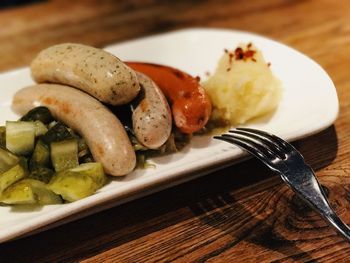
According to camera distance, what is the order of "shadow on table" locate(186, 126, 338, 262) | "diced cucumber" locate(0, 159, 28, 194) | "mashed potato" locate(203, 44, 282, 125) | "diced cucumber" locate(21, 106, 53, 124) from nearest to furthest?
"shadow on table" locate(186, 126, 338, 262)
"diced cucumber" locate(0, 159, 28, 194)
"diced cucumber" locate(21, 106, 53, 124)
"mashed potato" locate(203, 44, 282, 125)

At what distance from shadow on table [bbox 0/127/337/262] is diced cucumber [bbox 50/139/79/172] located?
0.21 m

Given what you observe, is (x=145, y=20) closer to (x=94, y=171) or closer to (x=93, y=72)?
(x=93, y=72)

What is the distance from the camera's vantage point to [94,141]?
165 cm

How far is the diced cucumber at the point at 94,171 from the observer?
1.57m

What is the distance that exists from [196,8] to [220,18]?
11.9 inches

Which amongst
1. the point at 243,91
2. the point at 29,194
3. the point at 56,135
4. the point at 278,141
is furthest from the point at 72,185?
the point at 243,91

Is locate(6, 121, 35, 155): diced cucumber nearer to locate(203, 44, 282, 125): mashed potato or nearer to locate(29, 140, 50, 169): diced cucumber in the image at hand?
locate(29, 140, 50, 169): diced cucumber

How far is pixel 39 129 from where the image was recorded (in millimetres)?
1723

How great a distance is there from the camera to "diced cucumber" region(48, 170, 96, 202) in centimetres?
149

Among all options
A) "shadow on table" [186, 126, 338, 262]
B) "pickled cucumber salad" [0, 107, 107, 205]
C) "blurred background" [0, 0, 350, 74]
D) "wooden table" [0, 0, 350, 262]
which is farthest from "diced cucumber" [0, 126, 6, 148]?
"blurred background" [0, 0, 350, 74]

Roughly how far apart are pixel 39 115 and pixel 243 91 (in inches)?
33.0

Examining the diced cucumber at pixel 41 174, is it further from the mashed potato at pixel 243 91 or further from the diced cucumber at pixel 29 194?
the mashed potato at pixel 243 91

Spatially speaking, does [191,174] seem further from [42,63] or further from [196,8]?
[196,8]

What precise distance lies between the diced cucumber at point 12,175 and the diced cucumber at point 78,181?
0.34 ft
